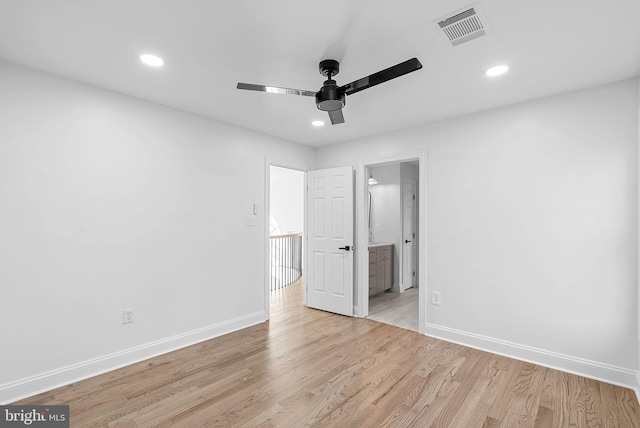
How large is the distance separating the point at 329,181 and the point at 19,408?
373 centimetres

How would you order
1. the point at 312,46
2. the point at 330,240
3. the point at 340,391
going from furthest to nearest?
1. the point at 330,240
2. the point at 340,391
3. the point at 312,46

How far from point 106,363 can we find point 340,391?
2.06 m

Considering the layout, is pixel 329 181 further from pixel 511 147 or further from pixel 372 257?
pixel 511 147

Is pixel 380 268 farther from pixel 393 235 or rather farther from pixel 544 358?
pixel 544 358

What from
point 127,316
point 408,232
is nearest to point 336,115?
point 127,316

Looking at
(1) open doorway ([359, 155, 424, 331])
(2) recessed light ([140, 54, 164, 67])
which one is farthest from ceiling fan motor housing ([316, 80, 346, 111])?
(1) open doorway ([359, 155, 424, 331])

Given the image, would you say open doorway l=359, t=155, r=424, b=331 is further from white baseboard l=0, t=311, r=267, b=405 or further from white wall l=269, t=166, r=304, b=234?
white wall l=269, t=166, r=304, b=234

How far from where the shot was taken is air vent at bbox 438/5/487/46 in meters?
1.77

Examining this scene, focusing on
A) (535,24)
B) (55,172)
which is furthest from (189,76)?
(535,24)

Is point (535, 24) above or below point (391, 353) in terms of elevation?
above

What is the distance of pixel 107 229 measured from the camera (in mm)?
2785

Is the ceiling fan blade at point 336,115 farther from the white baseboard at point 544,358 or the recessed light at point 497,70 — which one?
the white baseboard at point 544,358

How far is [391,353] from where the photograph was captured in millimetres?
3109

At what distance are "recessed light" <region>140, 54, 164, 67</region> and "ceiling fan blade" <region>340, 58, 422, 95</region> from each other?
1375mm
